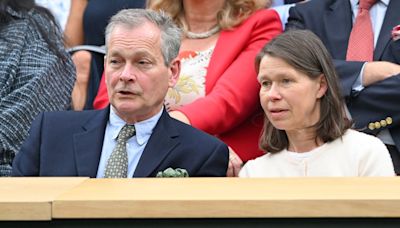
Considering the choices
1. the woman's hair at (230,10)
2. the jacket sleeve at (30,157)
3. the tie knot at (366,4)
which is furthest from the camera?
the woman's hair at (230,10)

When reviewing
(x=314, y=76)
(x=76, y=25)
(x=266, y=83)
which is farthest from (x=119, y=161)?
(x=76, y=25)

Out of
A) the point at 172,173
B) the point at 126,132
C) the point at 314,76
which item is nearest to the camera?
the point at 172,173

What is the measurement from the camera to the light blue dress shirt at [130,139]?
10.5 feet

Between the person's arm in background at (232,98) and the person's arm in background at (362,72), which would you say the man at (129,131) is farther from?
the person's arm in background at (362,72)

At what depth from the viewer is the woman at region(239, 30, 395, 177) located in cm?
326

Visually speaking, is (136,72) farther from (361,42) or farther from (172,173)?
(361,42)

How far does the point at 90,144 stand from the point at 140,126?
0.67ft

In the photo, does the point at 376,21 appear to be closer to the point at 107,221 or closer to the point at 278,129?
the point at 278,129

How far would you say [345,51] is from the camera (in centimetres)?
391

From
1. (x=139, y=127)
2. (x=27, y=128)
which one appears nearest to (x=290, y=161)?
(x=139, y=127)

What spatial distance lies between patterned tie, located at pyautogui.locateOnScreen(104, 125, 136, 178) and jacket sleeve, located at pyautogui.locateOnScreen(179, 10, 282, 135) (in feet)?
1.93

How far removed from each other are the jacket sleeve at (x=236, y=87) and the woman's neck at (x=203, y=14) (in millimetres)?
118

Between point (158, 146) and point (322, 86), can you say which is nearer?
point (158, 146)

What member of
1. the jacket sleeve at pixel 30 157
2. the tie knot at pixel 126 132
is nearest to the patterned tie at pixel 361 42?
the tie knot at pixel 126 132
